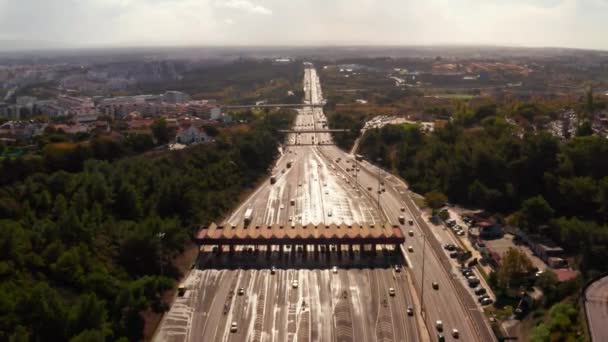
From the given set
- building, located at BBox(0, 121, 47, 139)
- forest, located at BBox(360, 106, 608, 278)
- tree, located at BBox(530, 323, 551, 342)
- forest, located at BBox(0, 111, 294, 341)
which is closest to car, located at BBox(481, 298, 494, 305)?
tree, located at BBox(530, 323, 551, 342)

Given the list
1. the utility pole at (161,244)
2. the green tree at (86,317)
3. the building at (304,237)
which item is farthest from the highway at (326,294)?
the green tree at (86,317)

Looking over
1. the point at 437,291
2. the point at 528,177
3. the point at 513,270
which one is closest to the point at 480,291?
the point at 513,270

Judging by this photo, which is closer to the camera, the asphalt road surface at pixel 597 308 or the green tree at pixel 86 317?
the asphalt road surface at pixel 597 308

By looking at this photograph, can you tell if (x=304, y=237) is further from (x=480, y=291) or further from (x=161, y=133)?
(x=161, y=133)

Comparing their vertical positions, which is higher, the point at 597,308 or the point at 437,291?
the point at 597,308

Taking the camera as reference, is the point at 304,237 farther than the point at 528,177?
No

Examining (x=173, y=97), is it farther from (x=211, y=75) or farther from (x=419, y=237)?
(x=419, y=237)

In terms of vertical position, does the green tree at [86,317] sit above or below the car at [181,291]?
above

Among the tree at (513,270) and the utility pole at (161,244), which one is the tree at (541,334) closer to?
the tree at (513,270)

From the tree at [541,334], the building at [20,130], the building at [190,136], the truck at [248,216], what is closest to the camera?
the tree at [541,334]
